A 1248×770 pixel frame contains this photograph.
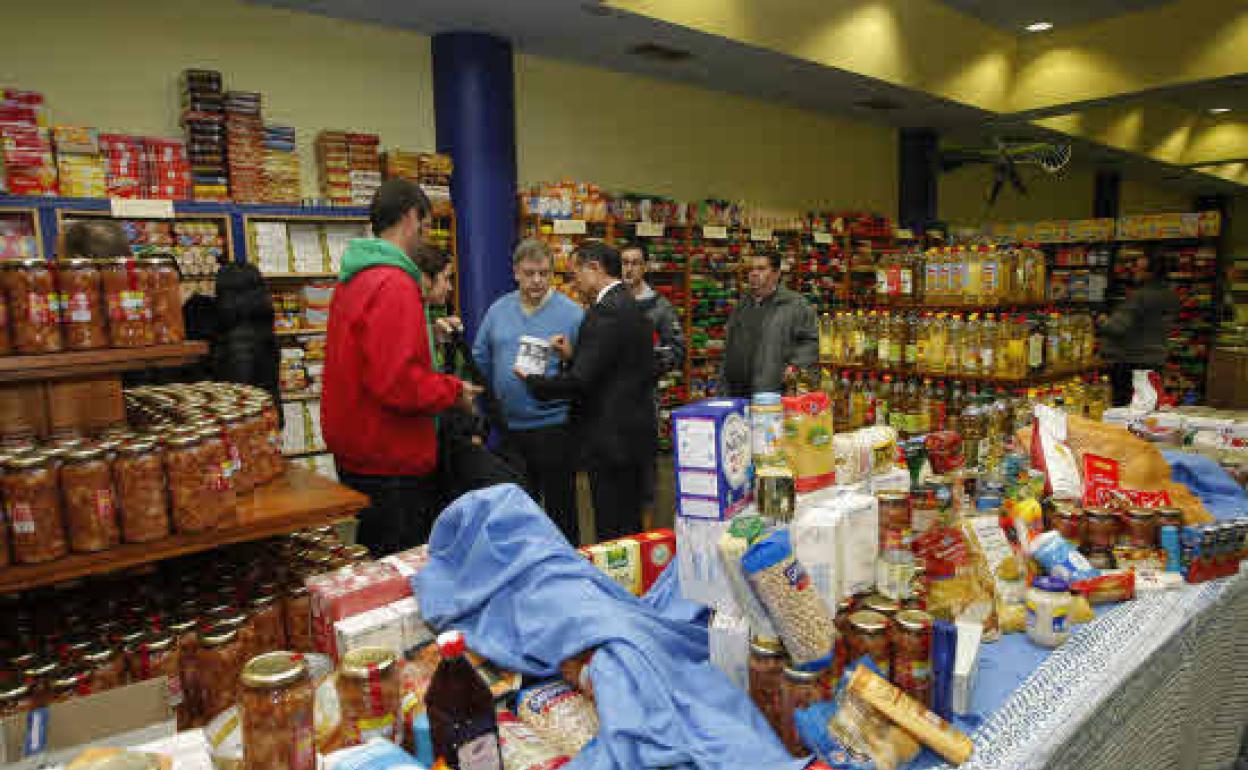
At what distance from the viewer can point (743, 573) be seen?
4.42 ft

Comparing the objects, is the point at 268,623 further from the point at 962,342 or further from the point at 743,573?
the point at 962,342

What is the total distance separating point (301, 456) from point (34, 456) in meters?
3.80

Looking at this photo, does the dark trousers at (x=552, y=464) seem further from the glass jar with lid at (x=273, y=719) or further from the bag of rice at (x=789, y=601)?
the glass jar with lid at (x=273, y=719)

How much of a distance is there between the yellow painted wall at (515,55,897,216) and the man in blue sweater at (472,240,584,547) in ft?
10.6

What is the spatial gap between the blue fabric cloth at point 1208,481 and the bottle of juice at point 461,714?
2529mm

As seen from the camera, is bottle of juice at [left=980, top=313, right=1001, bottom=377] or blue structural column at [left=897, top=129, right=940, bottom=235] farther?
blue structural column at [left=897, top=129, right=940, bottom=235]

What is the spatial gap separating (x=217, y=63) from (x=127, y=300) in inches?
161

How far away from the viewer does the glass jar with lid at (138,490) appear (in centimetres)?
179

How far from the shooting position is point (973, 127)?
9703mm

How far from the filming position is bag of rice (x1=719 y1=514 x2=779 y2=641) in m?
1.37

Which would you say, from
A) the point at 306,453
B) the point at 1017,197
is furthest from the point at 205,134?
the point at 1017,197

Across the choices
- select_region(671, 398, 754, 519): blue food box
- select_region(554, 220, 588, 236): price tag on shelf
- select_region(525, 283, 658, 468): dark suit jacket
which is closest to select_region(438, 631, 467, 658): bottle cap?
select_region(671, 398, 754, 519): blue food box

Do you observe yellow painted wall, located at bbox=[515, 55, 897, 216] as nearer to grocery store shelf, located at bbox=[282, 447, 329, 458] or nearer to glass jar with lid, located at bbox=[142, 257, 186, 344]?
grocery store shelf, located at bbox=[282, 447, 329, 458]

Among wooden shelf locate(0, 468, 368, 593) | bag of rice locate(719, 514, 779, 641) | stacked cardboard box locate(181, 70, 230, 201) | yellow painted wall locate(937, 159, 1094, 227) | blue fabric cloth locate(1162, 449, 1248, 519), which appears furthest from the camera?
yellow painted wall locate(937, 159, 1094, 227)
